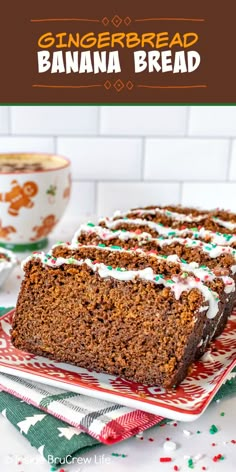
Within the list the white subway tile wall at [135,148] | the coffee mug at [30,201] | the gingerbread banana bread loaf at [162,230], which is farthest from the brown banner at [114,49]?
the gingerbread banana bread loaf at [162,230]

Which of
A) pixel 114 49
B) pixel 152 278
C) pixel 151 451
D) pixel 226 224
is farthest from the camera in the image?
pixel 114 49

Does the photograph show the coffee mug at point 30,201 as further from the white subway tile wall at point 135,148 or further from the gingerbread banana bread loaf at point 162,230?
the gingerbread banana bread loaf at point 162,230

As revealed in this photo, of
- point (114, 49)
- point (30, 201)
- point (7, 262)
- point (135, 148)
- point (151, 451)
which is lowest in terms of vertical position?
point (151, 451)

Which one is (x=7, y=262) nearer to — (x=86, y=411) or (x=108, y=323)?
(x=108, y=323)

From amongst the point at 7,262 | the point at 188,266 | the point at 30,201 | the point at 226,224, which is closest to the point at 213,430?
the point at 188,266

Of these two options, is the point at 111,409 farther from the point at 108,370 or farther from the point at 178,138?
the point at 178,138

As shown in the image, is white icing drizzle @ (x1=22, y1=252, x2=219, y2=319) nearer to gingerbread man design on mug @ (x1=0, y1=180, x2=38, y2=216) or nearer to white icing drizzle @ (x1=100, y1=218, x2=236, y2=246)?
white icing drizzle @ (x1=100, y1=218, x2=236, y2=246)
